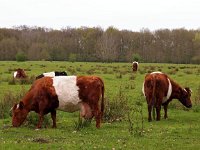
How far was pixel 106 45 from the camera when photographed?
384ft

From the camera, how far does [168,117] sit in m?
16.9

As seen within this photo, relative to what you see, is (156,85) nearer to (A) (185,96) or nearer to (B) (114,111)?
(B) (114,111)

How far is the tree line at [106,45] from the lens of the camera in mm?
108625

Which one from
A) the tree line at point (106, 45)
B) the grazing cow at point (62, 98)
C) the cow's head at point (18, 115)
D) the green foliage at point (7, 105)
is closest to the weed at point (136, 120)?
the grazing cow at point (62, 98)

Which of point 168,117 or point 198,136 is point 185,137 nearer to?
point 198,136

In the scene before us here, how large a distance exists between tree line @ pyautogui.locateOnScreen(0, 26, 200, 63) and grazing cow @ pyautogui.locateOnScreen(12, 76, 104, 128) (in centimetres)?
8523

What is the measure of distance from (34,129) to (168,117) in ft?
20.0

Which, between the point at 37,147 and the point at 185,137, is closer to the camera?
the point at 37,147

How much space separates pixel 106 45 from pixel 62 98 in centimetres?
10414

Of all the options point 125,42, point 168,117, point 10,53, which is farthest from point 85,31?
point 168,117

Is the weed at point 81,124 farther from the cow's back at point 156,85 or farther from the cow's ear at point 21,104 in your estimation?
the cow's back at point 156,85

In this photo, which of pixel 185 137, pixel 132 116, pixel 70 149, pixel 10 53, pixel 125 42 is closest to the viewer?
pixel 70 149

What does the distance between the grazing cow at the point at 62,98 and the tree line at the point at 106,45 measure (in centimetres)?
8523

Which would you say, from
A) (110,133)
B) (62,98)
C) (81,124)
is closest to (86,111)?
(81,124)
